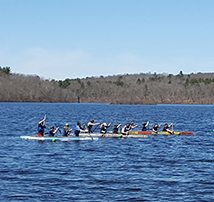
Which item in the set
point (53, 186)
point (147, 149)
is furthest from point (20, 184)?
point (147, 149)

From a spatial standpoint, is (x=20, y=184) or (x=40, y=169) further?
(x=40, y=169)

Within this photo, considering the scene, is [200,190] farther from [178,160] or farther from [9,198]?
[178,160]

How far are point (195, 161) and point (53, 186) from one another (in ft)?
44.3

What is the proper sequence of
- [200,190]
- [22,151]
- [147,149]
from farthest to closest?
[147,149], [22,151], [200,190]

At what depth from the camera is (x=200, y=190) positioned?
27203 millimetres

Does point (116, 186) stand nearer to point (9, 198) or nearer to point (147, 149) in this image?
point (9, 198)

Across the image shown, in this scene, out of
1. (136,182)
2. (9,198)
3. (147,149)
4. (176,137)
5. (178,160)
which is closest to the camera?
(9,198)

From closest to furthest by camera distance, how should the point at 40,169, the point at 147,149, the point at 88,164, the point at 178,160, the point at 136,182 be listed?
1. the point at 136,182
2. the point at 40,169
3. the point at 88,164
4. the point at 178,160
5. the point at 147,149

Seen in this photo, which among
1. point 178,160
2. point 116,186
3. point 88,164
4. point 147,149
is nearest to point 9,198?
point 116,186

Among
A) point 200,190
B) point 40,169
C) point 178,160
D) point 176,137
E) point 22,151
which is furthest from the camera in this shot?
point 176,137

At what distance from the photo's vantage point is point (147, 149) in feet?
152

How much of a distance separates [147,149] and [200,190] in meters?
19.1

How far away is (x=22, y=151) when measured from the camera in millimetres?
42750

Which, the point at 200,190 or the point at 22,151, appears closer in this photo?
the point at 200,190
